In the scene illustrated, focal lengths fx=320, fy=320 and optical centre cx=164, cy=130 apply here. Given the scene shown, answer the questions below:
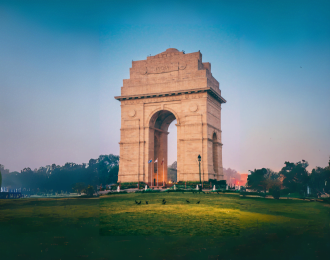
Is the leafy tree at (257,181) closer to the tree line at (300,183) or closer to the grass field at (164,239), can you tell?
the tree line at (300,183)

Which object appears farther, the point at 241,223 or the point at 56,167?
the point at 56,167

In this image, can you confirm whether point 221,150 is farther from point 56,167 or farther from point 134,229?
point 56,167

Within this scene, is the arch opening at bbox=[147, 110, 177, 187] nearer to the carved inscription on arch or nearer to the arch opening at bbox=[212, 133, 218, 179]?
the carved inscription on arch

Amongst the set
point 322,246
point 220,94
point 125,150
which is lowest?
point 322,246

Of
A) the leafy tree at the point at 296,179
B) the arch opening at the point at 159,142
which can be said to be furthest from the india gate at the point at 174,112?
the leafy tree at the point at 296,179

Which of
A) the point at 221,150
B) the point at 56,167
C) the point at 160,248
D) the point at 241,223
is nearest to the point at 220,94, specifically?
the point at 221,150

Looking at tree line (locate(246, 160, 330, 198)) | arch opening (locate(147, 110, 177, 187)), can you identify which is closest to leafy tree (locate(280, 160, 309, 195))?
tree line (locate(246, 160, 330, 198))

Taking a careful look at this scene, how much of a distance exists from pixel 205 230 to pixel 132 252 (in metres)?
2.07

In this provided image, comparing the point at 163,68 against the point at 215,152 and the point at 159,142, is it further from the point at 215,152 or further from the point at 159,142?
the point at 215,152

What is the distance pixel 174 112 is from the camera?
1537 inches

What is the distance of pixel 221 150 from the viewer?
1684 inches

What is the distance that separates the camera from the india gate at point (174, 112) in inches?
1479

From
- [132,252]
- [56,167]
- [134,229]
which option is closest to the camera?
[132,252]

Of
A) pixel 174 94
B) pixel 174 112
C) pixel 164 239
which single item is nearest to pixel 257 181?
pixel 174 112
